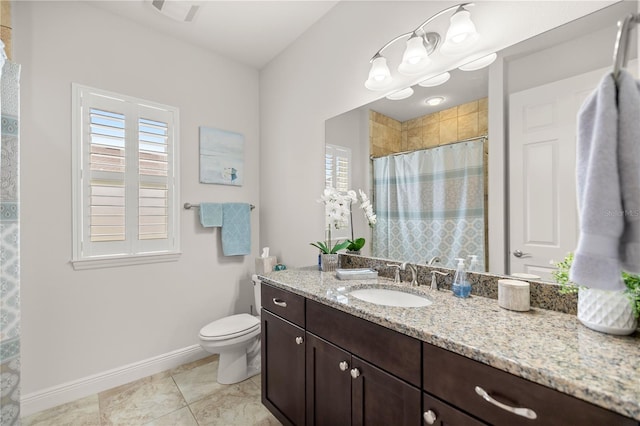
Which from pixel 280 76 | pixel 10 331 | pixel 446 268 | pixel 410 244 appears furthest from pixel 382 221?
pixel 10 331

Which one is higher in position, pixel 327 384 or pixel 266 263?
pixel 266 263

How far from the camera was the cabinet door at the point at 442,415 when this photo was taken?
2.59ft

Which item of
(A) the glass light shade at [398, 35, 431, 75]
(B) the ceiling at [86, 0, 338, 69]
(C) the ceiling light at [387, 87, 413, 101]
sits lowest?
(C) the ceiling light at [387, 87, 413, 101]

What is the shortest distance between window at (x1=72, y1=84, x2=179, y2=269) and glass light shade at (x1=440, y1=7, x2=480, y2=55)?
2081mm

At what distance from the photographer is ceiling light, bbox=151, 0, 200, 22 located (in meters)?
1.94

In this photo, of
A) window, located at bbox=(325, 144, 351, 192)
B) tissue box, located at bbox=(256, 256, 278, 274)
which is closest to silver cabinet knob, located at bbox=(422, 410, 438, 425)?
window, located at bbox=(325, 144, 351, 192)

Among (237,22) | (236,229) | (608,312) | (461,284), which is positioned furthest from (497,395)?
(237,22)

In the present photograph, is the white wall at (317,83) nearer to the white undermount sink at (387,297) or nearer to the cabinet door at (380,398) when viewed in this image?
the white undermount sink at (387,297)

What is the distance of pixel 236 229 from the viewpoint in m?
2.61

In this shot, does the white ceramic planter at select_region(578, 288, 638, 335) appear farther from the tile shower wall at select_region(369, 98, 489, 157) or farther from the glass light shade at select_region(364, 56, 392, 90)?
the glass light shade at select_region(364, 56, 392, 90)

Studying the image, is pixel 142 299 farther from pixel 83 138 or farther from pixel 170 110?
pixel 170 110

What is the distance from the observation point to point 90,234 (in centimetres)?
200

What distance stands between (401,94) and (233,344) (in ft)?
6.45

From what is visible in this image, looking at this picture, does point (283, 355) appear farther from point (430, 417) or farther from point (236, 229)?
point (236, 229)
